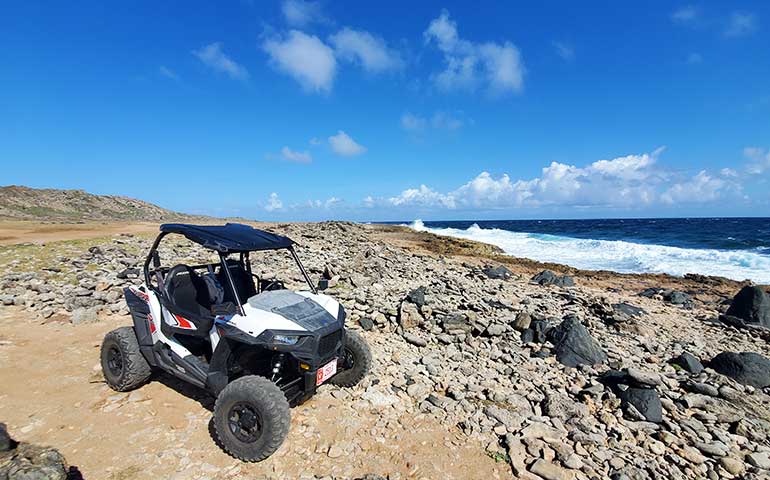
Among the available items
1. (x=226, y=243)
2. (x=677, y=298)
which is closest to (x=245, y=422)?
(x=226, y=243)

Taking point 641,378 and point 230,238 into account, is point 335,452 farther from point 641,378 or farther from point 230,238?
point 641,378

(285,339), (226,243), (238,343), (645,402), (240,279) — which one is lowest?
Answer: (645,402)

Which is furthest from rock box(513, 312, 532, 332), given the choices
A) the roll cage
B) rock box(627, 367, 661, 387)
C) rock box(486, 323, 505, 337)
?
the roll cage

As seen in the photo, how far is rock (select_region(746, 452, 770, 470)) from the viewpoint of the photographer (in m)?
4.41

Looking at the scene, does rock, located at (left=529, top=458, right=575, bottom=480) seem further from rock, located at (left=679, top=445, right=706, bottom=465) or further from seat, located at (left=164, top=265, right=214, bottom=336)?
seat, located at (left=164, top=265, right=214, bottom=336)

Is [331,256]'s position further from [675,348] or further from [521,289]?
[675,348]

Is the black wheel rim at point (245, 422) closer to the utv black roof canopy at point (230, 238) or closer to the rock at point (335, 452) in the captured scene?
the rock at point (335, 452)

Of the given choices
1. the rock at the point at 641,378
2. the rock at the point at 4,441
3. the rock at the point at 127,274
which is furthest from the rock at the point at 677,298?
the rock at the point at 127,274

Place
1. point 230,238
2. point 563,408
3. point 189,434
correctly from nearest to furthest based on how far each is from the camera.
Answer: point 189,434
point 230,238
point 563,408

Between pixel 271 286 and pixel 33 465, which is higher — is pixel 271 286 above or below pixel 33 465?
above

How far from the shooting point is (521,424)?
4992 mm

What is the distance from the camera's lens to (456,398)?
5609 millimetres

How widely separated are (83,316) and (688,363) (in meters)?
12.3

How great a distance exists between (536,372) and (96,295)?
34.0ft
